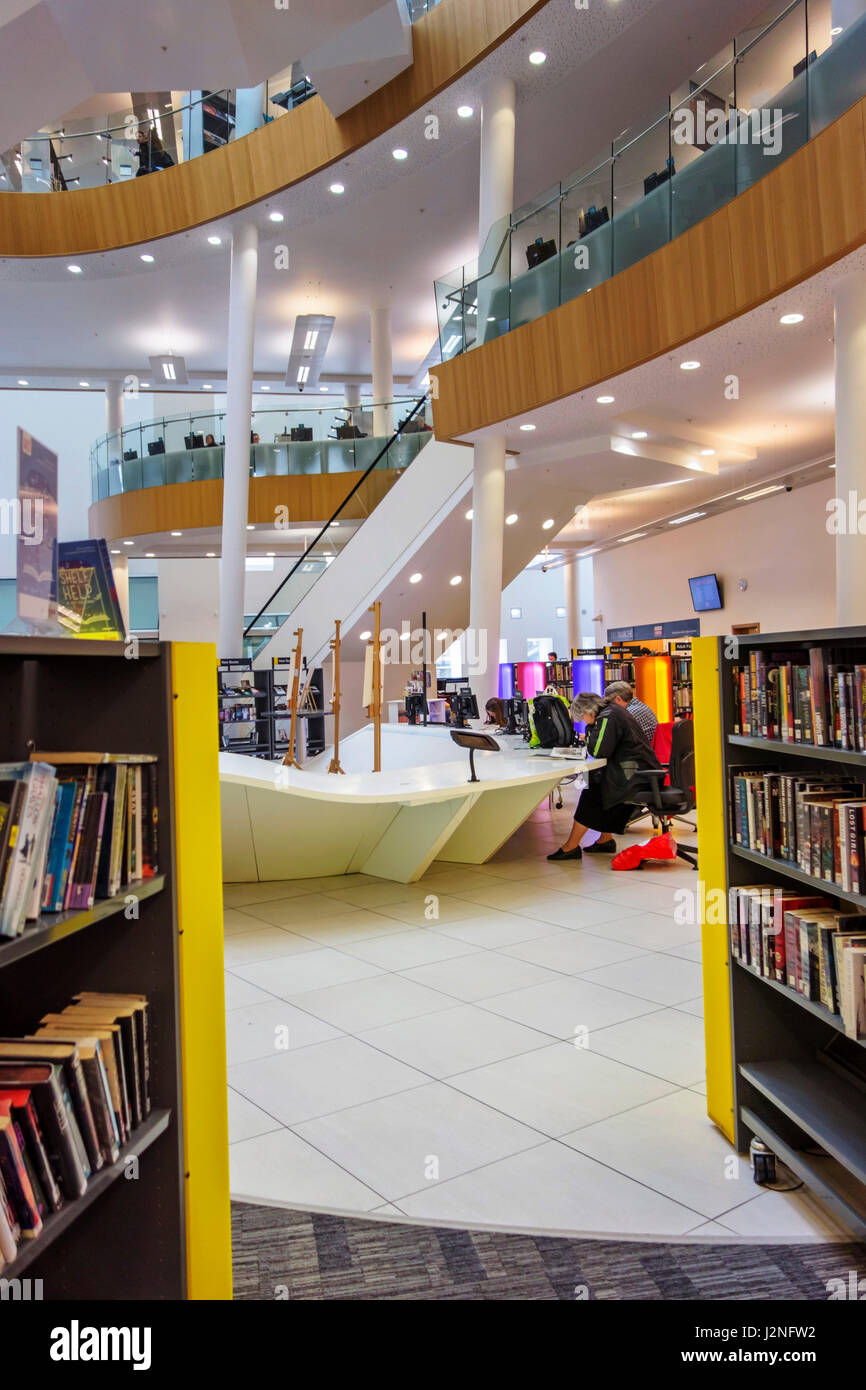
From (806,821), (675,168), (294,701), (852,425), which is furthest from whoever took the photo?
(294,701)

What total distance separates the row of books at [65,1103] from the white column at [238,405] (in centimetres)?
1248

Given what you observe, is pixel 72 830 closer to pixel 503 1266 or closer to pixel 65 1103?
pixel 65 1103

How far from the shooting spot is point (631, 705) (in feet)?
24.1

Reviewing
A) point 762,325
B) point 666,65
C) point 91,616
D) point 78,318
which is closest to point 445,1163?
point 91,616

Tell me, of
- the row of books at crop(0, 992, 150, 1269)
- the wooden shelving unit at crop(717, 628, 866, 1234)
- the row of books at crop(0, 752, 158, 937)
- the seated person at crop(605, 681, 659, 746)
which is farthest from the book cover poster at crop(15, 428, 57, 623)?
the seated person at crop(605, 681, 659, 746)

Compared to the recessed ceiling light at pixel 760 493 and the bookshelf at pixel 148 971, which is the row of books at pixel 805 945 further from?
the recessed ceiling light at pixel 760 493

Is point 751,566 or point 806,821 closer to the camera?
point 806,821

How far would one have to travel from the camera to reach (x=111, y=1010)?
179 cm

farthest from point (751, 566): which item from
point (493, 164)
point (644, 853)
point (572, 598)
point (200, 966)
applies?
point (200, 966)

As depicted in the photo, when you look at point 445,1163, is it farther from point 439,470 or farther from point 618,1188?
point 439,470

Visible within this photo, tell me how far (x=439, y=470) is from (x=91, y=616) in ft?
36.4

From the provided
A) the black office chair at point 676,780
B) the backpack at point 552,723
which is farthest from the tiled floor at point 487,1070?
the backpack at point 552,723

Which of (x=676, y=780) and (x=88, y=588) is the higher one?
(x=88, y=588)

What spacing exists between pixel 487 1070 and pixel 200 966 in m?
1.73
